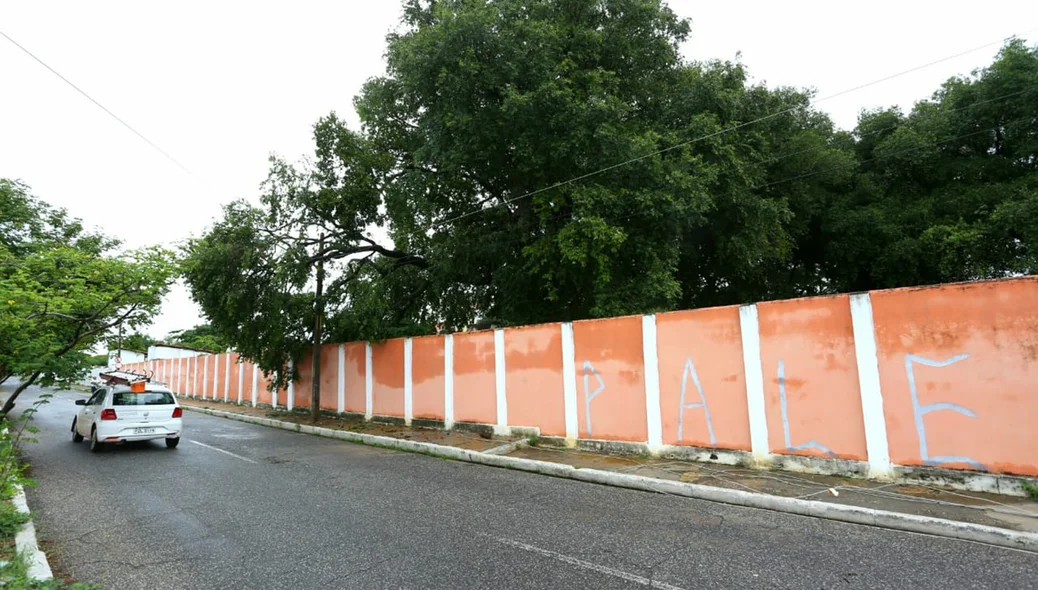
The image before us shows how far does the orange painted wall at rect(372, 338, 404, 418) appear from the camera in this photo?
15367 mm

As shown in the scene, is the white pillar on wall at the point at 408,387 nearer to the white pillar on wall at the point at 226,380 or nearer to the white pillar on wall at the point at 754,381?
the white pillar on wall at the point at 754,381

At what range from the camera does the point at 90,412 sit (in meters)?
11.8

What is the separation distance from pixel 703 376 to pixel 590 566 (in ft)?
16.9

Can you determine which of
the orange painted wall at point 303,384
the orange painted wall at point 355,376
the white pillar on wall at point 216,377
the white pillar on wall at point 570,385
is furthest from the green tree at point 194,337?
the white pillar on wall at point 570,385

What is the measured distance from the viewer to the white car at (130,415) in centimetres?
1123

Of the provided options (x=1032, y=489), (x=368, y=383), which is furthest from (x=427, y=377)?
(x=1032, y=489)

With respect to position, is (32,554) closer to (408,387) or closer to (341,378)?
(408,387)

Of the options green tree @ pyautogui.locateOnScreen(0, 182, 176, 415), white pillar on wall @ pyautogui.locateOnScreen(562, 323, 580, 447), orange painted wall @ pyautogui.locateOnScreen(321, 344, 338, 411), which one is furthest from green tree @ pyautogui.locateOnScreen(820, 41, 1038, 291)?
green tree @ pyautogui.locateOnScreen(0, 182, 176, 415)

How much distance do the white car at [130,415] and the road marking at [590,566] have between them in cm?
1023

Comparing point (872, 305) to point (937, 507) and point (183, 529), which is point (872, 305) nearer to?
point (937, 507)

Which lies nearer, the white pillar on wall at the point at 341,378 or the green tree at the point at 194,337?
the white pillar on wall at the point at 341,378

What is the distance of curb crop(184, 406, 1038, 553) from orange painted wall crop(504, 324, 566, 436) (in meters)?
1.66

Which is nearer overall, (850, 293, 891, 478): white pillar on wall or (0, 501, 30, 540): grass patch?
(0, 501, 30, 540): grass patch

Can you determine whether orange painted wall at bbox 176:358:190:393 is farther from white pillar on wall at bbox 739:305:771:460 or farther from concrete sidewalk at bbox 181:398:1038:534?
white pillar on wall at bbox 739:305:771:460
